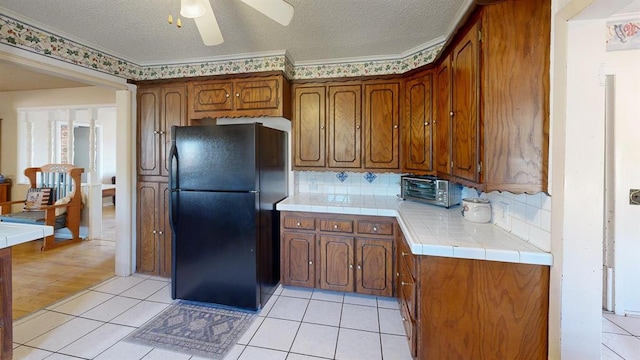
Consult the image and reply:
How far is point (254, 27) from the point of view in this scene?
2100 mm

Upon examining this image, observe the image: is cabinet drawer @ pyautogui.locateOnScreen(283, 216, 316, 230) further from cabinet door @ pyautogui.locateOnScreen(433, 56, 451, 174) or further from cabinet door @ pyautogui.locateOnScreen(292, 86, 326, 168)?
cabinet door @ pyautogui.locateOnScreen(433, 56, 451, 174)

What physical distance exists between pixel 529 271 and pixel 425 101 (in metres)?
1.58

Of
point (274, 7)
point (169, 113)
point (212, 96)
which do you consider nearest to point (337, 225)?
point (274, 7)

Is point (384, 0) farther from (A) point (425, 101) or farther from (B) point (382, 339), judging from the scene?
(B) point (382, 339)

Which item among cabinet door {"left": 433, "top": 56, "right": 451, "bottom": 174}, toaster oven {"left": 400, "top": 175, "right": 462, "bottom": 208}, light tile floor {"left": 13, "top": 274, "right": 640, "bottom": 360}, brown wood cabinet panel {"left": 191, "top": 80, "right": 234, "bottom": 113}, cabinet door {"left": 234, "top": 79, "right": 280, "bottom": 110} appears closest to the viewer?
light tile floor {"left": 13, "top": 274, "right": 640, "bottom": 360}

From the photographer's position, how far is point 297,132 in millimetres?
2814

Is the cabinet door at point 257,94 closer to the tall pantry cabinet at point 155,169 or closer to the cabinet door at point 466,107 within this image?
the tall pantry cabinet at point 155,169

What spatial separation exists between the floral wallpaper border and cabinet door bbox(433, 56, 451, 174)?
43 cm

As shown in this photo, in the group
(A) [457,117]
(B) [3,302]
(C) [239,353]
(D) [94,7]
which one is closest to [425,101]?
(A) [457,117]

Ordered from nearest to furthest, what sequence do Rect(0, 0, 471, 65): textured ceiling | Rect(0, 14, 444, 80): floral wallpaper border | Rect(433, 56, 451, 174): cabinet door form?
Rect(0, 0, 471, 65): textured ceiling < Rect(433, 56, 451, 174): cabinet door < Rect(0, 14, 444, 80): floral wallpaper border

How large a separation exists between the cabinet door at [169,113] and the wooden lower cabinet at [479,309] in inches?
107

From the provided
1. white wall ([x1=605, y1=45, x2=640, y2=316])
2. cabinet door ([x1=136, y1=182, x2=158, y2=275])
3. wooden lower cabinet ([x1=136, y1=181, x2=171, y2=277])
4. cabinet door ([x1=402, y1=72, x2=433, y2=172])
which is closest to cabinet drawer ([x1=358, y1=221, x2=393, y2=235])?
cabinet door ([x1=402, y1=72, x2=433, y2=172])

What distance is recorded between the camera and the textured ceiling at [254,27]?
183 cm

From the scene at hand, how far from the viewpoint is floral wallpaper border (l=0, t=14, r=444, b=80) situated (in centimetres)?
213
